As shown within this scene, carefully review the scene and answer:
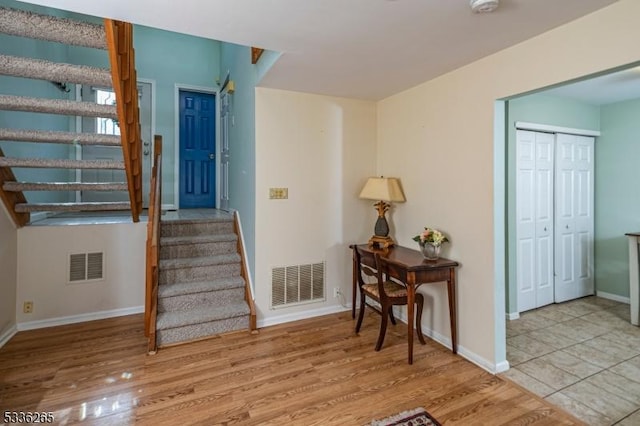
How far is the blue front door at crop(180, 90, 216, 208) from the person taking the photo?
5.07m

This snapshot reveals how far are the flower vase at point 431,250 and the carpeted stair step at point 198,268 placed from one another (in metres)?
1.97

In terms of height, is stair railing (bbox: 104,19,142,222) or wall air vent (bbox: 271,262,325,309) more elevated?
stair railing (bbox: 104,19,142,222)

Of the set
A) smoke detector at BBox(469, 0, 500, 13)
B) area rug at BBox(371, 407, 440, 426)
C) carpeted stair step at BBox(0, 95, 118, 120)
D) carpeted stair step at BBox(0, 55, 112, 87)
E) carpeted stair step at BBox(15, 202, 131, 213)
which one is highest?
smoke detector at BBox(469, 0, 500, 13)

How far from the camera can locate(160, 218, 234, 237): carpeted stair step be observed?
3.62 m

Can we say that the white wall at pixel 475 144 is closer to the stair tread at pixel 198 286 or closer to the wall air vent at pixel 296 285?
the wall air vent at pixel 296 285

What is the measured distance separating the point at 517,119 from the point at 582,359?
2.30 m

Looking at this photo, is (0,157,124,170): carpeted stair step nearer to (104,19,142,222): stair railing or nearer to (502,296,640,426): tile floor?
(104,19,142,222): stair railing

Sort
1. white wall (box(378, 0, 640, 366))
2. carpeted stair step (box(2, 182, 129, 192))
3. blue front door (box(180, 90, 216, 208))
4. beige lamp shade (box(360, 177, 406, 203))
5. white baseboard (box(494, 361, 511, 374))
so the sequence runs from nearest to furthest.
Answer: white wall (box(378, 0, 640, 366)), white baseboard (box(494, 361, 511, 374)), carpeted stair step (box(2, 182, 129, 192)), beige lamp shade (box(360, 177, 406, 203)), blue front door (box(180, 90, 216, 208))

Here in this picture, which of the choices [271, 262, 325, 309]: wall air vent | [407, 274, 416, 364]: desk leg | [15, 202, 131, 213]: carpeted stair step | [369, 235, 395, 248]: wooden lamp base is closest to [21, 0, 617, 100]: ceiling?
[369, 235, 395, 248]: wooden lamp base

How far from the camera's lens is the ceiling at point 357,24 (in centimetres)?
169

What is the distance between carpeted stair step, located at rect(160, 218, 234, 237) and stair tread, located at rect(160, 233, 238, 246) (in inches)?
2.8

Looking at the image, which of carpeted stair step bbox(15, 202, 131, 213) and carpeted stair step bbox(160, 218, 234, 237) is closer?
carpeted stair step bbox(15, 202, 131, 213)

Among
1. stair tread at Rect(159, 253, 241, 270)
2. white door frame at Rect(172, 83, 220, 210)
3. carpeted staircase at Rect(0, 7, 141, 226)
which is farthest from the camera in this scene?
white door frame at Rect(172, 83, 220, 210)

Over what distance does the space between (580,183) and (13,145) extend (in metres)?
6.24
